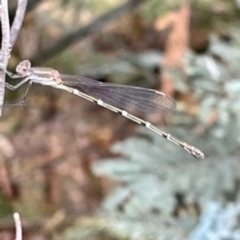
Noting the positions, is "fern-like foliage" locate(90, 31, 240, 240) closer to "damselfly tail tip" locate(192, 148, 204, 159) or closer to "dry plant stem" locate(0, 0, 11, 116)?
"damselfly tail tip" locate(192, 148, 204, 159)

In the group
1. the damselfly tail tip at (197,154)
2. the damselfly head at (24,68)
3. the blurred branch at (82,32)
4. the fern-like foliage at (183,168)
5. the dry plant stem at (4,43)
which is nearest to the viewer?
the dry plant stem at (4,43)

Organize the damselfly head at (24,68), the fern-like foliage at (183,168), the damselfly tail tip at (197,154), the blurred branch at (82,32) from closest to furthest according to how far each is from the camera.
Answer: the damselfly head at (24,68), the damselfly tail tip at (197,154), the fern-like foliage at (183,168), the blurred branch at (82,32)

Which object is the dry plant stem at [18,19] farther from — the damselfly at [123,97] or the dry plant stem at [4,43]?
the damselfly at [123,97]

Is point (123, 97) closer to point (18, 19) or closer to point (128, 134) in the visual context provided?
point (18, 19)

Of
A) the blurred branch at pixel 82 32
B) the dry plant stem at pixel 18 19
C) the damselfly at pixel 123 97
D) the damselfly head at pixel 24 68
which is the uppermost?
the blurred branch at pixel 82 32

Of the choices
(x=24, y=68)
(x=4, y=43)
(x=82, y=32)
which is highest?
(x=82, y=32)

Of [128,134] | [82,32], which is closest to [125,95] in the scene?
[82,32]

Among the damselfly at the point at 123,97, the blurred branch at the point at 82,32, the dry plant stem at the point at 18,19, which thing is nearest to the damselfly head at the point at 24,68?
the damselfly at the point at 123,97

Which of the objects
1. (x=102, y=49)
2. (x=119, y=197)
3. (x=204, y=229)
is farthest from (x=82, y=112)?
(x=204, y=229)
